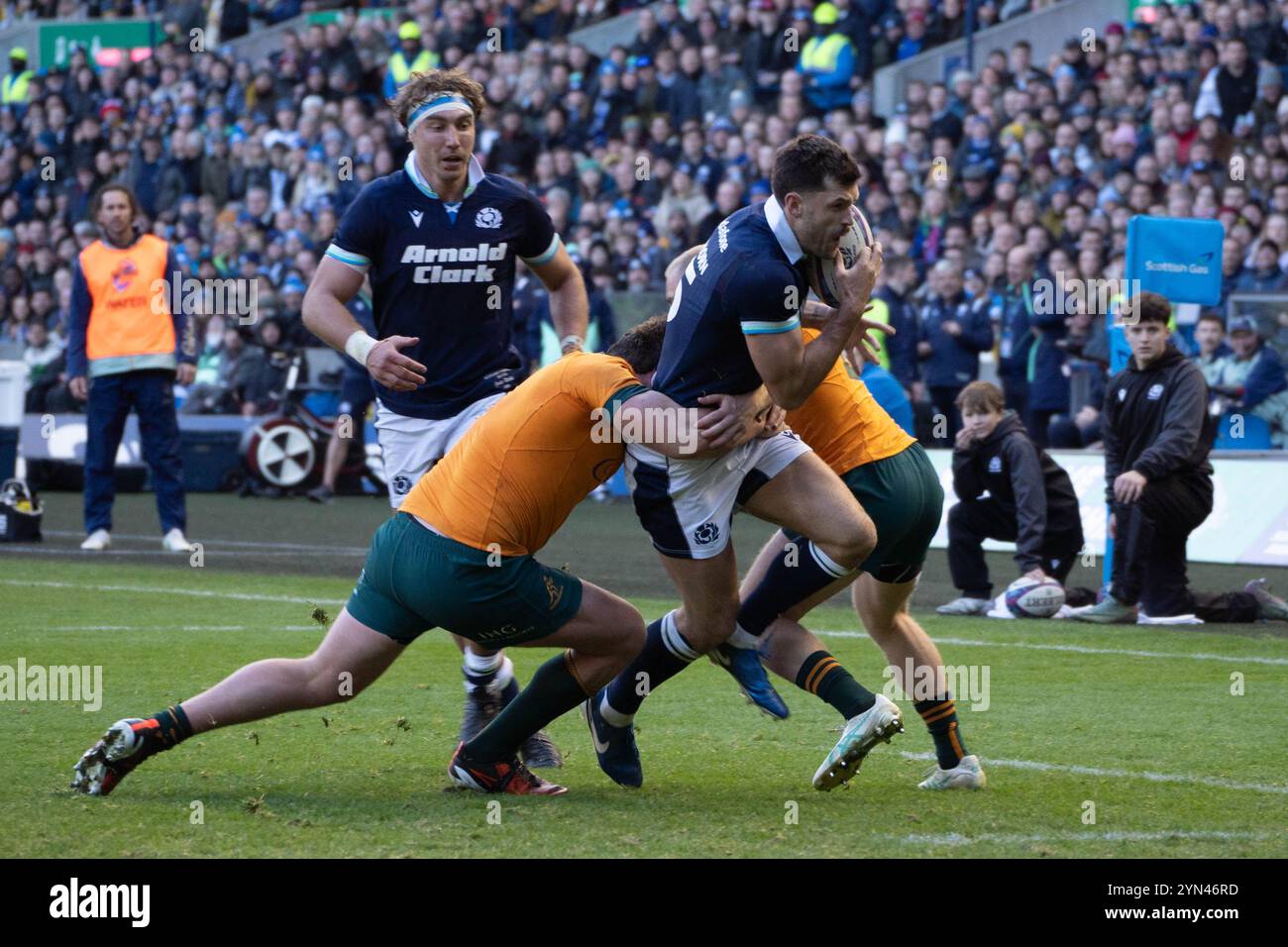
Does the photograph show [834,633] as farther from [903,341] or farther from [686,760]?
[903,341]

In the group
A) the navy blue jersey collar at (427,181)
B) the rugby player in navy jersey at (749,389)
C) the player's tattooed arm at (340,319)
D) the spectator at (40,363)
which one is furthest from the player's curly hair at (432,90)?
the spectator at (40,363)

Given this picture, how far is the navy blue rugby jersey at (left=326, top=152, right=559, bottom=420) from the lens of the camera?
7.32 m

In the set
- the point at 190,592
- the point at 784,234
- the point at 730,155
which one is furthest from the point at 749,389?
the point at 730,155

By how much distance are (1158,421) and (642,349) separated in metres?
5.78

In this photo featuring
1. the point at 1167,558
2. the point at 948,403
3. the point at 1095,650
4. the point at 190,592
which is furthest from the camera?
the point at 948,403

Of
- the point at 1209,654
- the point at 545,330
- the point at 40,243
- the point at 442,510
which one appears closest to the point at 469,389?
the point at 442,510

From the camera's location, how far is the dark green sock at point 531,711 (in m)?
6.19

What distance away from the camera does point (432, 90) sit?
7324mm

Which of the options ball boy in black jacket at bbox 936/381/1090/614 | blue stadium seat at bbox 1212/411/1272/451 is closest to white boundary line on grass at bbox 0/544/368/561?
ball boy in black jacket at bbox 936/381/1090/614

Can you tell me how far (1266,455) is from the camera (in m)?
14.1

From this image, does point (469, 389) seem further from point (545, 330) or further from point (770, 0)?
point (770, 0)

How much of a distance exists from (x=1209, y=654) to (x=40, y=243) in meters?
23.2

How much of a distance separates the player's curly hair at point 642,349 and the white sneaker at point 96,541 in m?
8.95
